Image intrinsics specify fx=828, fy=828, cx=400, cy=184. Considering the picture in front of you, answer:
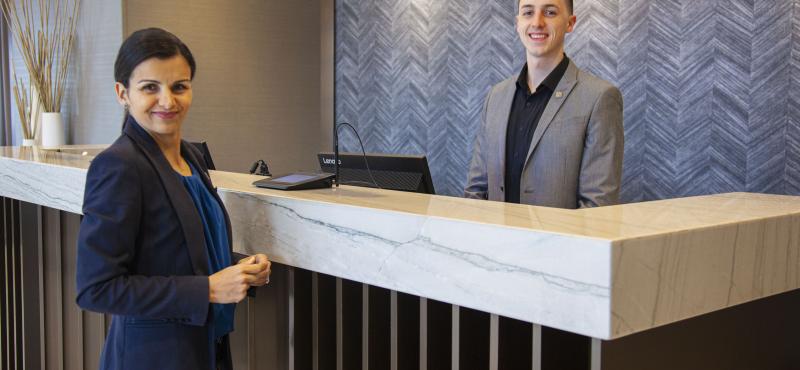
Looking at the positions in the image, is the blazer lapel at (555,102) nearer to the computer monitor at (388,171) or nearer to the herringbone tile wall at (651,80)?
the computer monitor at (388,171)

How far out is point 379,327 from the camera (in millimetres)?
1899

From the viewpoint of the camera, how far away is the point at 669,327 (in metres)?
1.58

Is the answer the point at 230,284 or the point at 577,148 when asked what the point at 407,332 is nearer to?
the point at 230,284

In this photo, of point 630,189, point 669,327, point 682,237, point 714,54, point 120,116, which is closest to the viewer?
point 682,237

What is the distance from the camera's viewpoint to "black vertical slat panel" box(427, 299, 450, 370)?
172 centimetres

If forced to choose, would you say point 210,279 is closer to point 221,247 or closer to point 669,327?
point 221,247

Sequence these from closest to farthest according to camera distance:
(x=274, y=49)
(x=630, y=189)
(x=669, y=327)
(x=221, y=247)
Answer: (x=669, y=327)
(x=221, y=247)
(x=630, y=189)
(x=274, y=49)

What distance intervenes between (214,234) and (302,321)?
1.33ft

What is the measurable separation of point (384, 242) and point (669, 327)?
57cm

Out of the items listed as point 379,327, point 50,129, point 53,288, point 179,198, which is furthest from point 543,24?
point 50,129

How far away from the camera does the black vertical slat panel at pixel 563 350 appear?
1.47m

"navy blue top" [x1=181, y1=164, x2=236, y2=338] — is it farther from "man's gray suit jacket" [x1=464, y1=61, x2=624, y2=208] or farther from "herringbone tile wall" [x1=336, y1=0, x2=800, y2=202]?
"herringbone tile wall" [x1=336, y1=0, x2=800, y2=202]

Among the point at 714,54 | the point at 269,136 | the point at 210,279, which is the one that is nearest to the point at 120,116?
the point at 269,136

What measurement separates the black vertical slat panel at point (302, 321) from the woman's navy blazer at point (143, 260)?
1.09 feet
